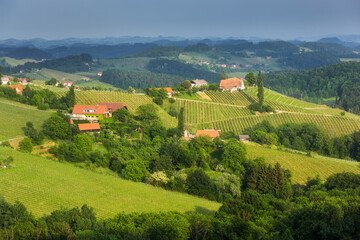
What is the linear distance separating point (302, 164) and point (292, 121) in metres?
29.4

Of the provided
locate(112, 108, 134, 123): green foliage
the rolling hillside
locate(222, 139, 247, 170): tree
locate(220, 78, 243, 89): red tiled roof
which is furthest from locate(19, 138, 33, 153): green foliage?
locate(220, 78, 243, 89): red tiled roof

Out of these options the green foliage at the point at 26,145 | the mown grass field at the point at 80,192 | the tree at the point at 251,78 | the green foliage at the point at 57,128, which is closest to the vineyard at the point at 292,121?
the tree at the point at 251,78

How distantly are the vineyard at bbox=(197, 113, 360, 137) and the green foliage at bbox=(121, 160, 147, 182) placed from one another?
31024 millimetres

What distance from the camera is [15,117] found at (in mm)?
61375

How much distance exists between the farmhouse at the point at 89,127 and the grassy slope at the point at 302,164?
84.7 ft

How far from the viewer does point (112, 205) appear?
3541cm

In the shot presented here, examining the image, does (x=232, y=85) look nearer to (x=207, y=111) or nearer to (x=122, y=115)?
(x=207, y=111)

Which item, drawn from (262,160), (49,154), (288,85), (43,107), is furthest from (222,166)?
(288,85)

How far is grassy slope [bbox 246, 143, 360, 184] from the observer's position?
50531mm

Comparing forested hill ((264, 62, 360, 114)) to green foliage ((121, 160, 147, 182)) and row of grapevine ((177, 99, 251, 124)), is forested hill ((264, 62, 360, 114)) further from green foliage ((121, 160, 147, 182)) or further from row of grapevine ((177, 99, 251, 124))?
green foliage ((121, 160, 147, 182))

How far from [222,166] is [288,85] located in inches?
4696

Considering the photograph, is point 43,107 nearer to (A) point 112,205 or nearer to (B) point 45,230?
(A) point 112,205

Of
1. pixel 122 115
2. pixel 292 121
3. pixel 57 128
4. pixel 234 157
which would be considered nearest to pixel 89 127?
pixel 57 128

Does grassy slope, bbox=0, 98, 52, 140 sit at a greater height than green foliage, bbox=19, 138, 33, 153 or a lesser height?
greater
